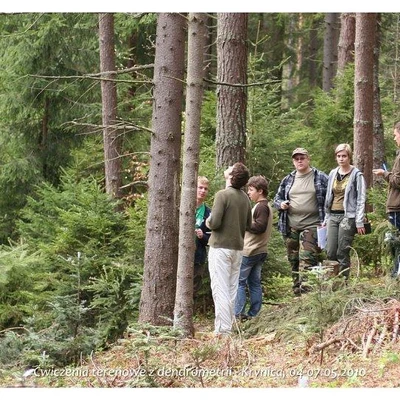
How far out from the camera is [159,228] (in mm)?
8758

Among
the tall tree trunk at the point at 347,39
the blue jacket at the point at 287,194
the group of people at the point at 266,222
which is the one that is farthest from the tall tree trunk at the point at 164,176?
the tall tree trunk at the point at 347,39

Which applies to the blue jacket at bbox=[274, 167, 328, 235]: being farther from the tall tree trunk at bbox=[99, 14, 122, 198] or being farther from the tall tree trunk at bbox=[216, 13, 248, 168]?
the tall tree trunk at bbox=[99, 14, 122, 198]

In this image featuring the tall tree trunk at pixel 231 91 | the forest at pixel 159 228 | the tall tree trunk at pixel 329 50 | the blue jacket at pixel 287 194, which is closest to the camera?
the forest at pixel 159 228

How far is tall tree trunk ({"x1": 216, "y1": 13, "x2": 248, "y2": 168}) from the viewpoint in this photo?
38.0ft

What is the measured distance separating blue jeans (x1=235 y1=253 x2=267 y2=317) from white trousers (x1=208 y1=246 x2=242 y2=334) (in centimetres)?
66

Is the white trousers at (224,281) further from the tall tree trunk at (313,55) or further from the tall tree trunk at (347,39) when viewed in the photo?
the tall tree trunk at (313,55)

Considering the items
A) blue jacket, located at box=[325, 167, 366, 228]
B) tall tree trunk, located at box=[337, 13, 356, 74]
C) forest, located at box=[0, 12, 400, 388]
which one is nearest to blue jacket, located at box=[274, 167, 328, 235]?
blue jacket, located at box=[325, 167, 366, 228]

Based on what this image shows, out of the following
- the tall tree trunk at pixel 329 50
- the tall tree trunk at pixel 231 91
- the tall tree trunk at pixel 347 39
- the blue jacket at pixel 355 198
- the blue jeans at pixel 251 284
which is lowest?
the blue jeans at pixel 251 284

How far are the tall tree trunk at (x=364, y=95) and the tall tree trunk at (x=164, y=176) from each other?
5.17 m

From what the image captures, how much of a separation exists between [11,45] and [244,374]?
1184 centimetres

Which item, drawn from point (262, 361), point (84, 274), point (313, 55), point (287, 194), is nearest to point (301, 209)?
point (287, 194)

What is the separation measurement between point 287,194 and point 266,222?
88cm

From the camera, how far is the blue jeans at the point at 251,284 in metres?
9.06

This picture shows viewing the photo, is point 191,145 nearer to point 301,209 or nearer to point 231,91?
point 301,209
